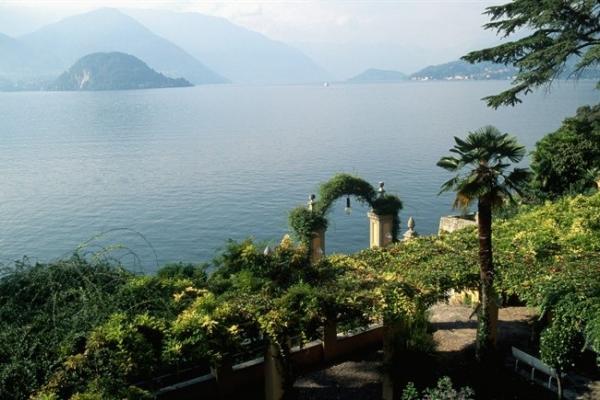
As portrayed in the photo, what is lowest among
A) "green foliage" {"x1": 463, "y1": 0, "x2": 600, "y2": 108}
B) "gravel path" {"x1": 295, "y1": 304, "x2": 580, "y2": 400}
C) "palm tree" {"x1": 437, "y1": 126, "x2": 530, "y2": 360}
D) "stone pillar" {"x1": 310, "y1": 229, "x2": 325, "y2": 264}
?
"gravel path" {"x1": 295, "y1": 304, "x2": 580, "y2": 400}

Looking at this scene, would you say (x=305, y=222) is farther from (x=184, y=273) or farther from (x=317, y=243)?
(x=184, y=273)

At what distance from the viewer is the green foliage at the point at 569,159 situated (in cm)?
2367

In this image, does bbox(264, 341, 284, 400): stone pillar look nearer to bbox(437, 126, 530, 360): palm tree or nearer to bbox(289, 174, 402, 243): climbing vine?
bbox(437, 126, 530, 360): palm tree

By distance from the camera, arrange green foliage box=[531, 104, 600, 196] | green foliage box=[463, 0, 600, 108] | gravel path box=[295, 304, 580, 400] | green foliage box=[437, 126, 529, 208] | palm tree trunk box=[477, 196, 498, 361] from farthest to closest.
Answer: green foliage box=[531, 104, 600, 196], green foliage box=[463, 0, 600, 108], palm tree trunk box=[477, 196, 498, 361], gravel path box=[295, 304, 580, 400], green foliage box=[437, 126, 529, 208]

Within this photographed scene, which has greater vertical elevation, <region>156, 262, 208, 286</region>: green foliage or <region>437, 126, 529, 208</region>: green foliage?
<region>437, 126, 529, 208</region>: green foliage

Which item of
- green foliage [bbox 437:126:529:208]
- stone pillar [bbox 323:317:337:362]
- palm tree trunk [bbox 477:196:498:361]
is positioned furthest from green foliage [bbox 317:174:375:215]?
green foliage [bbox 437:126:529:208]

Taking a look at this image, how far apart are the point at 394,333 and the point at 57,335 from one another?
20.7 feet

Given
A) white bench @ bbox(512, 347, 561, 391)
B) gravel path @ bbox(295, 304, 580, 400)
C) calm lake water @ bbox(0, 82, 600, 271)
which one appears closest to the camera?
white bench @ bbox(512, 347, 561, 391)

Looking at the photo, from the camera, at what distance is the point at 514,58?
2181 centimetres

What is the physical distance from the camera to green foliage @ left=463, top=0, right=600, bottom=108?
67.2 ft

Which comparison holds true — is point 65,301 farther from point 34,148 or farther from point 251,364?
point 34,148

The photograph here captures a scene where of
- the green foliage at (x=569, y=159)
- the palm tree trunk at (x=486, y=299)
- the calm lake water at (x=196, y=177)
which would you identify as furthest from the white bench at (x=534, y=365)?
the green foliage at (x=569, y=159)

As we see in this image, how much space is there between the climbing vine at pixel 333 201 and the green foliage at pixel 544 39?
5869mm

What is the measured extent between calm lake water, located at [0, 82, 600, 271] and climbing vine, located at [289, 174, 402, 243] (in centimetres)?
563
